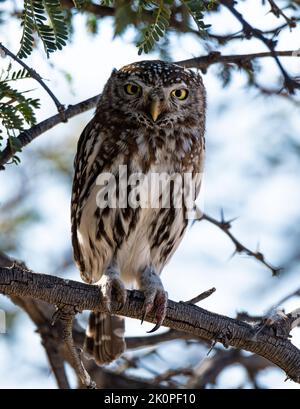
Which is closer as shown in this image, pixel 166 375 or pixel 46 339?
pixel 46 339

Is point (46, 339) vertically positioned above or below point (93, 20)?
below

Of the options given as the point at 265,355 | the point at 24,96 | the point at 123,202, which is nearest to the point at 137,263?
the point at 123,202

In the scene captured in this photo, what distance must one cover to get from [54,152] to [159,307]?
2695 mm

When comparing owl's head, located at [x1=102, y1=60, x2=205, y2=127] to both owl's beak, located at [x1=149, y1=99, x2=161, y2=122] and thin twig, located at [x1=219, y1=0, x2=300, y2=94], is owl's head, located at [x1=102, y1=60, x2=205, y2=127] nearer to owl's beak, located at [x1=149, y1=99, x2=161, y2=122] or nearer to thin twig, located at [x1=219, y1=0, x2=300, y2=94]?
owl's beak, located at [x1=149, y1=99, x2=161, y2=122]

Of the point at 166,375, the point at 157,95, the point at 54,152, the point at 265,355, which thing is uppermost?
the point at 54,152

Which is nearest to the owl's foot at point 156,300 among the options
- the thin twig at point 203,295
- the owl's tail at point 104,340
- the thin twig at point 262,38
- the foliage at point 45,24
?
the thin twig at point 203,295

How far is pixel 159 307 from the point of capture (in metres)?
3.82

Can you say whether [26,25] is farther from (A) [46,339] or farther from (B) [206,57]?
(A) [46,339]

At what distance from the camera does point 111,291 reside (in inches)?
149

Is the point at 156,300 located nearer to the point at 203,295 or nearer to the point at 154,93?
the point at 203,295

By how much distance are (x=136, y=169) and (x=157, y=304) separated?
0.74 meters

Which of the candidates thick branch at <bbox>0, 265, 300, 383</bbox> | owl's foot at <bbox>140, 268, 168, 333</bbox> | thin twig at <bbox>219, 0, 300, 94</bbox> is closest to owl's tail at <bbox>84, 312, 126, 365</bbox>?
owl's foot at <bbox>140, 268, 168, 333</bbox>

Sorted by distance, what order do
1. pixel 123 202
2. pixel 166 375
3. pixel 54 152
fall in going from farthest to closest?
pixel 54 152 < pixel 166 375 < pixel 123 202

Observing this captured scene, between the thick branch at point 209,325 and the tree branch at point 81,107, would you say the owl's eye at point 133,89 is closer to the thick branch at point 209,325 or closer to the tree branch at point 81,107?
the tree branch at point 81,107
